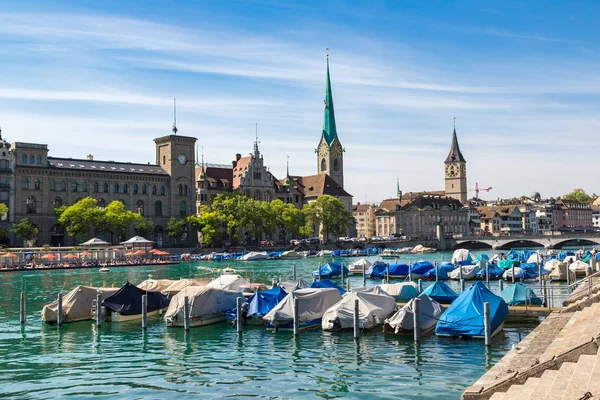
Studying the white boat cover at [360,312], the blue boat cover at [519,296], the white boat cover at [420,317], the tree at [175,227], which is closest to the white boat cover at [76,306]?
the white boat cover at [360,312]

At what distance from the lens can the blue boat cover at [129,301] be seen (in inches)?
Answer: 1620

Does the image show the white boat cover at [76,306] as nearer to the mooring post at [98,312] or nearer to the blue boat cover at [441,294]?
the mooring post at [98,312]

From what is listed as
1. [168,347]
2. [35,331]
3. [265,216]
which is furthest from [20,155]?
[168,347]

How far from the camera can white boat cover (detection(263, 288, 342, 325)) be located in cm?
3672

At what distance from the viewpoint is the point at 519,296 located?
4062cm

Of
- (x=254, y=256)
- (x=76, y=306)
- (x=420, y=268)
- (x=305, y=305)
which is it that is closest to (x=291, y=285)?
(x=305, y=305)

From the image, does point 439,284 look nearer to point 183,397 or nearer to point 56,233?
point 183,397

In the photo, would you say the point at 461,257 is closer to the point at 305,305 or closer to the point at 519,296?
the point at 519,296

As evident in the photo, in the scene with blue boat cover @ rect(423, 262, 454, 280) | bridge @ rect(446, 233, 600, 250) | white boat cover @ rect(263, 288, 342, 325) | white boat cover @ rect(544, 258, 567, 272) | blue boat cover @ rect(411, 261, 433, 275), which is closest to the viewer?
white boat cover @ rect(263, 288, 342, 325)

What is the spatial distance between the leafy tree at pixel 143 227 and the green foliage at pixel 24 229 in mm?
19150

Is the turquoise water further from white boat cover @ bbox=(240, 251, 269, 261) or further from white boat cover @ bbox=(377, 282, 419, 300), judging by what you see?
white boat cover @ bbox=(240, 251, 269, 261)

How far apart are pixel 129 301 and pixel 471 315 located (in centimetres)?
2037

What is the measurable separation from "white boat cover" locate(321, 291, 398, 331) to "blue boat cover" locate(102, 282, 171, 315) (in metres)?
12.0

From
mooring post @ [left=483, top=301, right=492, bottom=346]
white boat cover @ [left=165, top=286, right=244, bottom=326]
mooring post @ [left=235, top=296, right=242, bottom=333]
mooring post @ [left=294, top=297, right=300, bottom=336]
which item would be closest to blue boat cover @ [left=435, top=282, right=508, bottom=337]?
mooring post @ [left=483, top=301, right=492, bottom=346]
